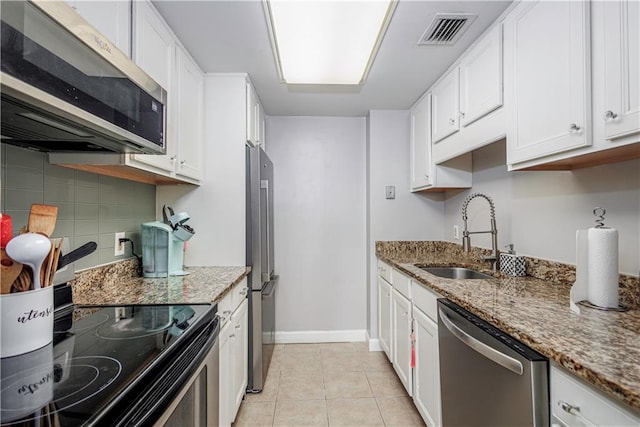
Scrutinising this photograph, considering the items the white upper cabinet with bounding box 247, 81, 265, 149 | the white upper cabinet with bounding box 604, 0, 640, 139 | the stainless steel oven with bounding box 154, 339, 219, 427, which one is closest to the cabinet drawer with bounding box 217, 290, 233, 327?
the stainless steel oven with bounding box 154, 339, 219, 427

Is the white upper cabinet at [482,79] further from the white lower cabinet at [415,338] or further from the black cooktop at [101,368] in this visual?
the black cooktop at [101,368]

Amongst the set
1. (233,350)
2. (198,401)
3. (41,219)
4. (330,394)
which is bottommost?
(330,394)

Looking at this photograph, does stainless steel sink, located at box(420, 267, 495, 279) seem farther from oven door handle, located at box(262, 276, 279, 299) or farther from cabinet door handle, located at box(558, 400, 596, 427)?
cabinet door handle, located at box(558, 400, 596, 427)

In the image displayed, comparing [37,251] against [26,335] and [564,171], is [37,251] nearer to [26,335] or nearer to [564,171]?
[26,335]

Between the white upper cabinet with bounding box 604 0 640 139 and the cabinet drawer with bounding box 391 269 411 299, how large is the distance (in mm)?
1281

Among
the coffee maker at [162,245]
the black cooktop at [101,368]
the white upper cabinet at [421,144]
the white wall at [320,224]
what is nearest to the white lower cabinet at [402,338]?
the white wall at [320,224]

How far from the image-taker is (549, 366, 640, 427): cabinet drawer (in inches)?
25.3

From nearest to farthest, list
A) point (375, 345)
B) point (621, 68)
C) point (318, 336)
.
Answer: point (621, 68), point (375, 345), point (318, 336)

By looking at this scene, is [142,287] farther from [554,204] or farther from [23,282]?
[554,204]

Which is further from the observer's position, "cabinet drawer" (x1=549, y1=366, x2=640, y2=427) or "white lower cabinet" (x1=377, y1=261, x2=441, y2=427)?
"white lower cabinet" (x1=377, y1=261, x2=441, y2=427)

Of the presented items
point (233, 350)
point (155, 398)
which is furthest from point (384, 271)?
point (155, 398)

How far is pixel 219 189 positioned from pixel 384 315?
5.60ft

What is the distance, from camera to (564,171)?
1.54 meters

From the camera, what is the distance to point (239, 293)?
6.15 feet
